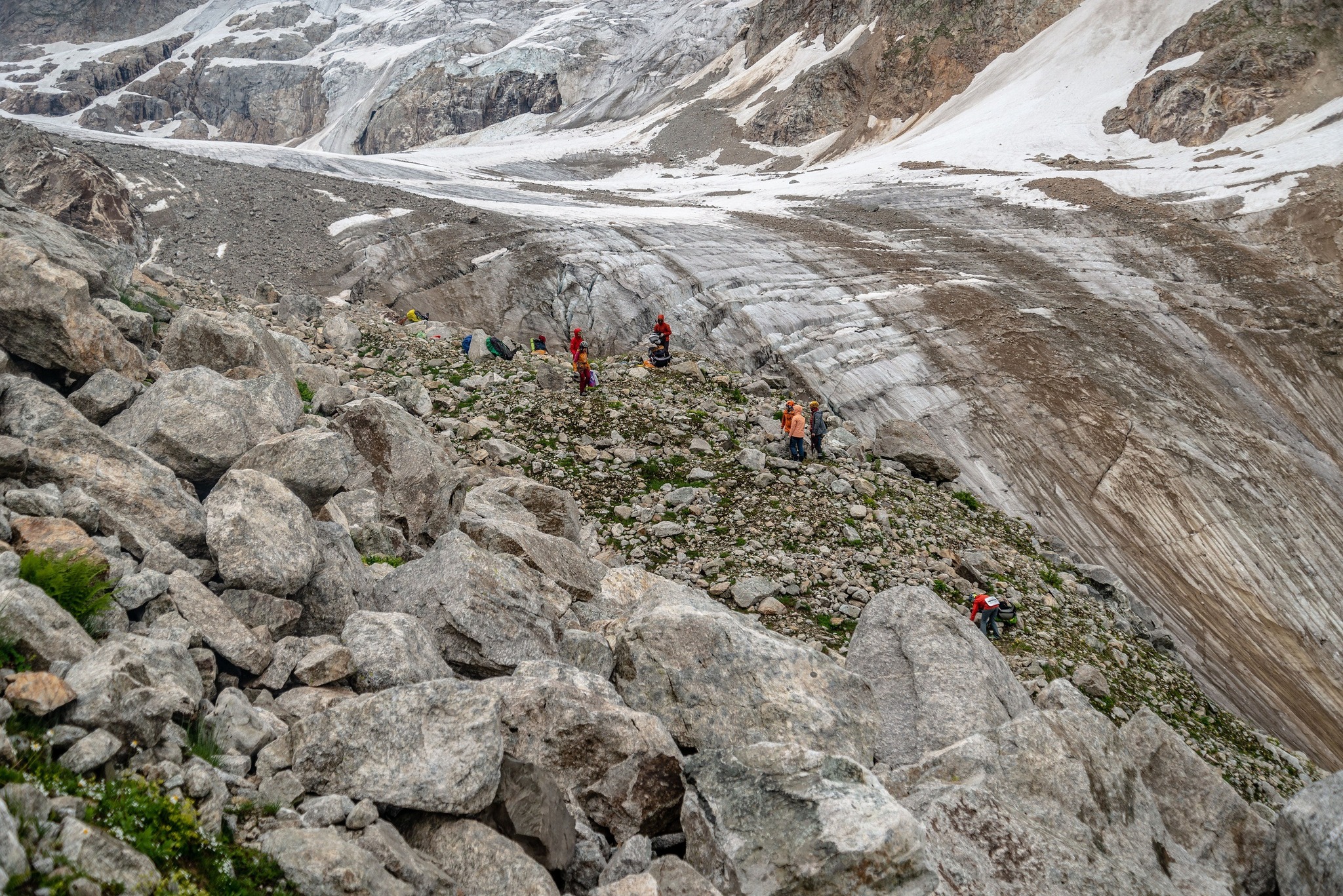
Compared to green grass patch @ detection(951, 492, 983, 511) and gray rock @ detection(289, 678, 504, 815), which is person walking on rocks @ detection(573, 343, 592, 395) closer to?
green grass patch @ detection(951, 492, 983, 511)

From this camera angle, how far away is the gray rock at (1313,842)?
6.87 metres

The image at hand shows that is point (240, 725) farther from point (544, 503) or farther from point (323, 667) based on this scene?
point (544, 503)

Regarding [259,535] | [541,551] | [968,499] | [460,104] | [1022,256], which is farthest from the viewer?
[460,104]

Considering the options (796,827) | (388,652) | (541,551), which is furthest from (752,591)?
(388,652)

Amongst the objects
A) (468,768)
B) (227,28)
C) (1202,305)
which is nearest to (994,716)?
(468,768)

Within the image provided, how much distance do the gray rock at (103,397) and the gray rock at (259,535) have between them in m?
2.55

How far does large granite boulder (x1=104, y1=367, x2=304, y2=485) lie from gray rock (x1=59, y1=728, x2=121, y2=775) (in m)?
5.34

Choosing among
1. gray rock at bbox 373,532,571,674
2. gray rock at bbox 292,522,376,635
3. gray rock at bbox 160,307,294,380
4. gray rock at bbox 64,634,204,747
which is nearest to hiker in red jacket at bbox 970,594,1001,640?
gray rock at bbox 373,532,571,674

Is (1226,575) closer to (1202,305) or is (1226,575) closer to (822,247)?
(1202,305)

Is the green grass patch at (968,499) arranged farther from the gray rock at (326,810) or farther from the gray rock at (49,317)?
the gray rock at (49,317)

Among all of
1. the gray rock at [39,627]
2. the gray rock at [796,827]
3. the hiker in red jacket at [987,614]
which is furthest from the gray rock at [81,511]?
the hiker in red jacket at [987,614]

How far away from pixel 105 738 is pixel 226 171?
45881mm

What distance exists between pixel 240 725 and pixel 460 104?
406 ft

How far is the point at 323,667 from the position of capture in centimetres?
664
